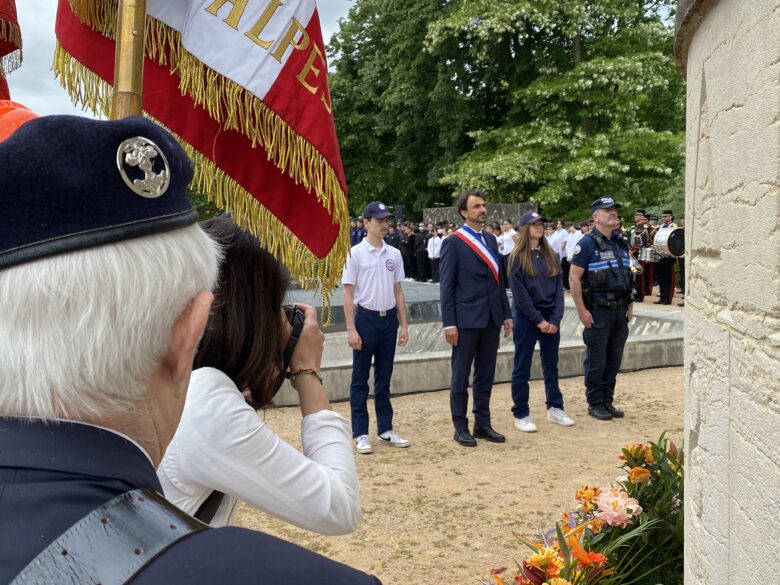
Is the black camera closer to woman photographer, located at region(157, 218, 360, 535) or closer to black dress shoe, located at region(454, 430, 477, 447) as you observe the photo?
woman photographer, located at region(157, 218, 360, 535)

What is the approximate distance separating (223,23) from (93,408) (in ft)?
6.76

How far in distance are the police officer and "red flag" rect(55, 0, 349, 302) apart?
4191 mm

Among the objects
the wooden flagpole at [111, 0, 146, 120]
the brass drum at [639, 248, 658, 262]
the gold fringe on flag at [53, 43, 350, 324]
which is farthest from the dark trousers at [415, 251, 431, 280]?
the wooden flagpole at [111, 0, 146, 120]

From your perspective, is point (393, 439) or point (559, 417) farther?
point (559, 417)

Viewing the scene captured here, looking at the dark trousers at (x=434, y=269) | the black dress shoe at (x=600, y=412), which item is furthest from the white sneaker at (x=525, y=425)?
the dark trousers at (x=434, y=269)

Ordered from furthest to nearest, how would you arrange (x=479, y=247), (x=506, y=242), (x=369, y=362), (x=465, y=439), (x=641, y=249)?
(x=506, y=242) → (x=641, y=249) → (x=465, y=439) → (x=369, y=362) → (x=479, y=247)

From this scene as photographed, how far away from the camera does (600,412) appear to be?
7.12m

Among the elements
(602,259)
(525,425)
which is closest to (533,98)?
(602,259)

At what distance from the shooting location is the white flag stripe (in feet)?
8.64

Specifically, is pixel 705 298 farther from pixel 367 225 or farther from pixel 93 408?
pixel 367 225

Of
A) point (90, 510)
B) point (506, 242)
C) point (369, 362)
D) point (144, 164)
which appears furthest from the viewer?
point (506, 242)

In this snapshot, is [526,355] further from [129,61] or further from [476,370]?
[129,61]

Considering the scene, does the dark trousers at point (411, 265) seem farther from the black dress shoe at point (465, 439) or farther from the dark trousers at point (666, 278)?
the black dress shoe at point (465, 439)

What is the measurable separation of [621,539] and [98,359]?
252 centimetres
